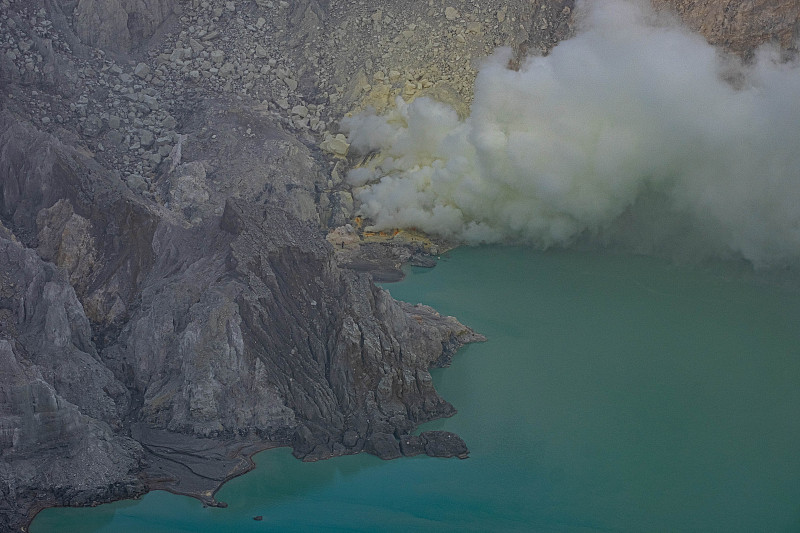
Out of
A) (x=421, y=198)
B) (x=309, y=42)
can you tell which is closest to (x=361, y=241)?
(x=421, y=198)

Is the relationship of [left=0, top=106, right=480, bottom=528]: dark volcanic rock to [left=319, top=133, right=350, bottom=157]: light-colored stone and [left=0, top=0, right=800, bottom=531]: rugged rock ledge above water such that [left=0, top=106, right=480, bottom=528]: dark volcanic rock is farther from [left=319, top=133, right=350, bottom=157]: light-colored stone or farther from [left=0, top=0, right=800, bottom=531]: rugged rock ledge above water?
[left=319, top=133, right=350, bottom=157]: light-colored stone

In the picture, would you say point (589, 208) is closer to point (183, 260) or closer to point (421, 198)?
point (421, 198)

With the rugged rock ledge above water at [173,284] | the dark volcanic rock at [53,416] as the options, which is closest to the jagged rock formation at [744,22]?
the rugged rock ledge above water at [173,284]

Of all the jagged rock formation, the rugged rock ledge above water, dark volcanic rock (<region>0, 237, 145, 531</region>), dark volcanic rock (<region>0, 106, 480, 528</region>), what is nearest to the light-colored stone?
the rugged rock ledge above water

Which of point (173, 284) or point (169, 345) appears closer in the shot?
point (169, 345)

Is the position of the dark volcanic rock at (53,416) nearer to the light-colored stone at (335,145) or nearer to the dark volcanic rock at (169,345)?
the dark volcanic rock at (169,345)

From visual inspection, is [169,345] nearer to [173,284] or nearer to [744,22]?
[173,284]

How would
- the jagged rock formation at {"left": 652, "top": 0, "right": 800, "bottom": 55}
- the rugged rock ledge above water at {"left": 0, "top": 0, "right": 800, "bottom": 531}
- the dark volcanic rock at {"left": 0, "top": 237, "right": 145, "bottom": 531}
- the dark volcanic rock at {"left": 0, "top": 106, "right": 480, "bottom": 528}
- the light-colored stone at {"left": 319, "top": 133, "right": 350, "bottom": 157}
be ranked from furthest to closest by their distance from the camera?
the light-colored stone at {"left": 319, "top": 133, "right": 350, "bottom": 157}
the jagged rock formation at {"left": 652, "top": 0, "right": 800, "bottom": 55}
the rugged rock ledge above water at {"left": 0, "top": 0, "right": 800, "bottom": 531}
the dark volcanic rock at {"left": 0, "top": 106, "right": 480, "bottom": 528}
the dark volcanic rock at {"left": 0, "top": 237, "right": 145, "bottom": 531}

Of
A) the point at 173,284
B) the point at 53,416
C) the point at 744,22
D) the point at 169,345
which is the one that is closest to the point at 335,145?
the point at 744,22

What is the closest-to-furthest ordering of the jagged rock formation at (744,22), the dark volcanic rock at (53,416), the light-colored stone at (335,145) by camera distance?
the dark volcanic rock at (53,416) → the jagged rock formation at (744,22) → the light-colored stone at (335,145)
